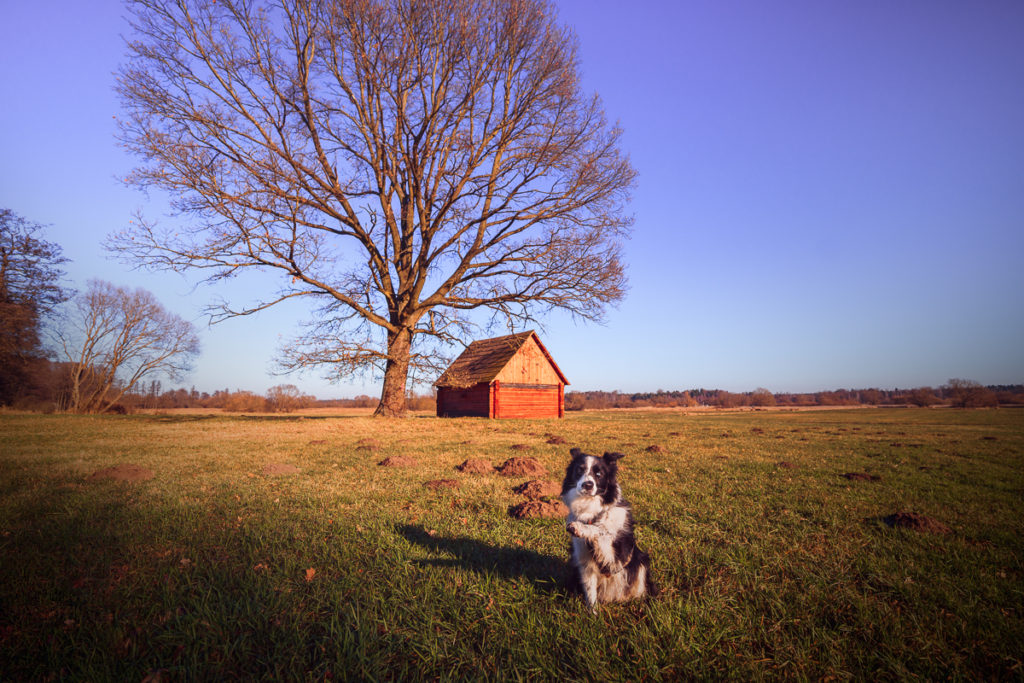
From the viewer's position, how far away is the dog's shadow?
3854 mm

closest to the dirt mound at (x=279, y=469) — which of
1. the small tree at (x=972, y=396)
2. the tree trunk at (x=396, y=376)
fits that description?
the tree trunk at (x=396, y=376)

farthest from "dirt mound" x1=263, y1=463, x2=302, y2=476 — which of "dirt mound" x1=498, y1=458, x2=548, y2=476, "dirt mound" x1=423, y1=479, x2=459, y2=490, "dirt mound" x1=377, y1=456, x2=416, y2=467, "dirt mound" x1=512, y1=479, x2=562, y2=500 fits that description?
"dirt mound" x1=512, y1=479, x2=562, y2=500

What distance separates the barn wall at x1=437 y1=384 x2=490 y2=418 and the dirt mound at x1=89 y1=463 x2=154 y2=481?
19.7 meters

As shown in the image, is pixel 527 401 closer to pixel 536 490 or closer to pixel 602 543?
pixel 536 490

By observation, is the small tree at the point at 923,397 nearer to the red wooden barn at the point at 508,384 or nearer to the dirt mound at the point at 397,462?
the red wooden barn at the point at 508,384

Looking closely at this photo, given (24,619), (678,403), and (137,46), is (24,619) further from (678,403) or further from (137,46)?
(678,403)

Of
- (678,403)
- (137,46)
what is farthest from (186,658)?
(678,403)

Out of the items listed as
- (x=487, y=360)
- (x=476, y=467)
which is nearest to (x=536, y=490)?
(x=476, y=467)

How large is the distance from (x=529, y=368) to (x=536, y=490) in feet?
72.8

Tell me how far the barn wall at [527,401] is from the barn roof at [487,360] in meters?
1.21

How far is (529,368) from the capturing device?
29.1m

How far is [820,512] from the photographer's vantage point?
20.3ft

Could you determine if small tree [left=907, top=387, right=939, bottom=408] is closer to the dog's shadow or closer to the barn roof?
the barn roof

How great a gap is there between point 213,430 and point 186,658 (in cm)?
1644
